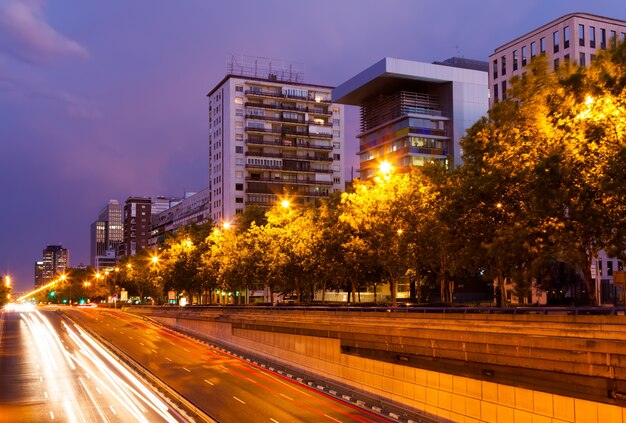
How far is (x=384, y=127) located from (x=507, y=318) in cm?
10793

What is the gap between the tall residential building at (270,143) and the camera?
508 ft

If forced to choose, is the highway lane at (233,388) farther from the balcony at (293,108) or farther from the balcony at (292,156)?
the balcony at (293,108)

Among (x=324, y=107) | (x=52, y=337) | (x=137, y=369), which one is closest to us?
(x=137, y=369)

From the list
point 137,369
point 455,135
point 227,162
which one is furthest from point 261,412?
point 227,162

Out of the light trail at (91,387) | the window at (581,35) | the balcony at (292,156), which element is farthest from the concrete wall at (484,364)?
the balcony at (292,156)

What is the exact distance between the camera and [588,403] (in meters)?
22.1

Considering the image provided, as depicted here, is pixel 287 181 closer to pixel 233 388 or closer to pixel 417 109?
pixel 417 109

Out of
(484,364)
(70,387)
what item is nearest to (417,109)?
(70,387)

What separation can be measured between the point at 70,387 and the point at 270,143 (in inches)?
4646

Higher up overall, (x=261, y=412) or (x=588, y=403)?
(x=588, y=403)

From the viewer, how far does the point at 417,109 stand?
135 meters

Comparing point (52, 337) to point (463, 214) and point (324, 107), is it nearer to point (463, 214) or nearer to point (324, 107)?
point (463, 214)

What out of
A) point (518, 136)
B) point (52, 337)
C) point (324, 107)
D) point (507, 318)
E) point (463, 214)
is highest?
point (324, 107)

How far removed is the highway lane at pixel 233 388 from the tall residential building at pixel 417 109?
241ft
